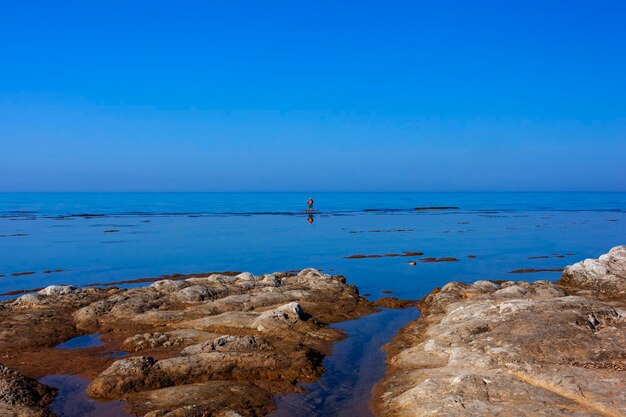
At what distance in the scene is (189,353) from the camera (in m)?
12.8

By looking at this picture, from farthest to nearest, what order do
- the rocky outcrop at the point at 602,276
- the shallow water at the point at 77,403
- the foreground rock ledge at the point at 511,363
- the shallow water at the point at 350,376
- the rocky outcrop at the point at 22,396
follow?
1. the rocky outcrop at the point at 602,276
2. the shallow water at the point at 350,376
3. the shallow water at the point at 77,403
4. the rocky outcrop at the point at 22,396
5. the foreground rock ledge at the point at 511,363

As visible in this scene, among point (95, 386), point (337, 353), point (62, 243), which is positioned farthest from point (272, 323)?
point (62, 243)

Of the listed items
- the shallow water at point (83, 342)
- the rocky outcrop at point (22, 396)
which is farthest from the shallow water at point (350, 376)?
the shallow water at point (83, 342)

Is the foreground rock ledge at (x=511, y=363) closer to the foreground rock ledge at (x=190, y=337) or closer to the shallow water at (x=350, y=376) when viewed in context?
the shallow water at (x=350, y=376)

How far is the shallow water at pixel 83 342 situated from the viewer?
1461cm

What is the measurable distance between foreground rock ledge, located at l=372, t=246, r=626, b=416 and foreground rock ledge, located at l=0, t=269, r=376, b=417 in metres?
2.42

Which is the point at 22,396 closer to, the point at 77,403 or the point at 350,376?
the point at 77,403

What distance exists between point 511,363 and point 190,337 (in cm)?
806

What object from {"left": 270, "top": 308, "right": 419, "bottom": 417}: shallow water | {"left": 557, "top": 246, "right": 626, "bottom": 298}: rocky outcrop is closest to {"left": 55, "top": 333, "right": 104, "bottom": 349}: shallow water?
{"left": 270, "top": 308, "right": 419, "bottom": 417}: shallow water

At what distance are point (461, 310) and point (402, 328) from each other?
6.71 ft

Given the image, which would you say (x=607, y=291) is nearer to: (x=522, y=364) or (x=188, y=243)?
(x=522, y=364)

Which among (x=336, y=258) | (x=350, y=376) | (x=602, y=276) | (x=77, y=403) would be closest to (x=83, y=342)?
(x=77, y=403)

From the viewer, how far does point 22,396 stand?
10.3 metres

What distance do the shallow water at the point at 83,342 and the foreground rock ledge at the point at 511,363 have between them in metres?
8.05
